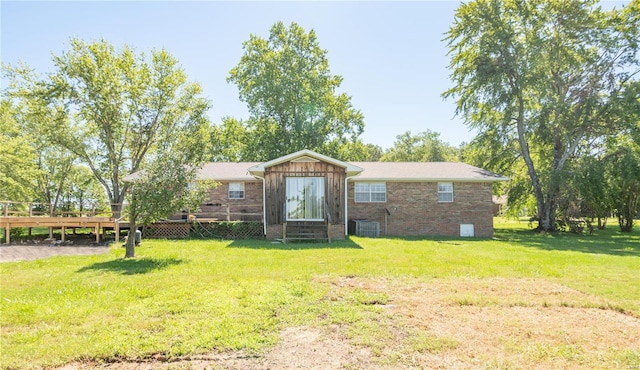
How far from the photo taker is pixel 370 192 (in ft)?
64.5

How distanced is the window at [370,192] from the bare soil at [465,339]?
43.1 ft

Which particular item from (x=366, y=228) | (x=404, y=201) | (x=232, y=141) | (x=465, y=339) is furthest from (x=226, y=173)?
Answer: (x=465, y=339)

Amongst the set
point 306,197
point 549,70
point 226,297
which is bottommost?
point 226,297

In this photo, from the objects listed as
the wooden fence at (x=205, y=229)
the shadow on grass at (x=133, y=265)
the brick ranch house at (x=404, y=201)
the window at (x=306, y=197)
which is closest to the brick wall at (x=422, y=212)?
the brick ranch house at (x=404, y=201)

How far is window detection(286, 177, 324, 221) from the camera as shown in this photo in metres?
16.5

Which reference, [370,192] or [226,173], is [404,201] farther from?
[226,173]

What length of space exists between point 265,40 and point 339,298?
32.9 m

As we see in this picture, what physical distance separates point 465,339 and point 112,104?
1063 inches

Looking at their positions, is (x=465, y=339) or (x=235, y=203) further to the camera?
(x=235, y=203)

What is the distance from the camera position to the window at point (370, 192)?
19625 mm

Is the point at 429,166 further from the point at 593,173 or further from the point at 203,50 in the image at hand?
the point at 203,50

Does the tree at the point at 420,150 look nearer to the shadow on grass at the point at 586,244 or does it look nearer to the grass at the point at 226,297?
the shadow on grass at the point at 586,244

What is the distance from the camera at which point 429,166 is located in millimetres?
22438

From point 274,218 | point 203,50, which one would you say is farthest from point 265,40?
point 274,218
